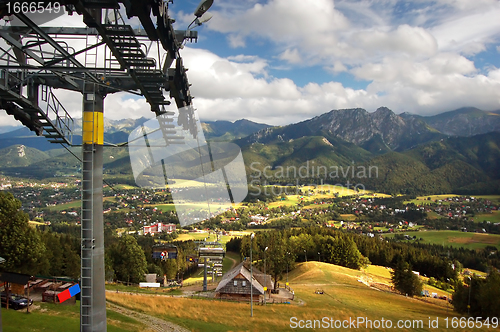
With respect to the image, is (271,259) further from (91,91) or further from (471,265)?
(471,265)

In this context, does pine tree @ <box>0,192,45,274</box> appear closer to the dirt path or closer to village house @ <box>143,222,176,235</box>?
the dirt path

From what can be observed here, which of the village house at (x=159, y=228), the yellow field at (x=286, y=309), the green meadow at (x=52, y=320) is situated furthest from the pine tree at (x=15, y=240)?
the village house at (x=159, y=228)

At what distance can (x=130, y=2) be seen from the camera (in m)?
5.37

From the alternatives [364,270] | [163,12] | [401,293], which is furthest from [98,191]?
[364,270]

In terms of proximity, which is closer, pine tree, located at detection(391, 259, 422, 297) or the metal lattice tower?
the metal lattice tower

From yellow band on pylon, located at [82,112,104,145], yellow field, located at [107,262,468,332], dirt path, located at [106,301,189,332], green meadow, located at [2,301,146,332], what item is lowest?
yellow field, located at [107,262,468,332]

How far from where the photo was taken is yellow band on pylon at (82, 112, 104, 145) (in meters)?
9.56

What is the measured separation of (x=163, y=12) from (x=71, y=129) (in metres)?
6.24

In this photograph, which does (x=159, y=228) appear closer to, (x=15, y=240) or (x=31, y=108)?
(x=15, y=240)

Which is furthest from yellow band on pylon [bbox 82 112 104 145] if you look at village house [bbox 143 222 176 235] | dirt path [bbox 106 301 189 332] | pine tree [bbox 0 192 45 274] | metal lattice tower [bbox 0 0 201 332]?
village house [bbox 143 222 176 235]

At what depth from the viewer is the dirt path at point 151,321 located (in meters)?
21.8

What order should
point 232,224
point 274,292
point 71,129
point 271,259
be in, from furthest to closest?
point 232,224 → point 271,259 → point 274,292 → point 71,129

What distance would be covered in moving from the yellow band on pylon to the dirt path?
643 inches

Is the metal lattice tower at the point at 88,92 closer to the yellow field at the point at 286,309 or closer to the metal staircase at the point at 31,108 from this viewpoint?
the metal staircase at the point at 31,108
